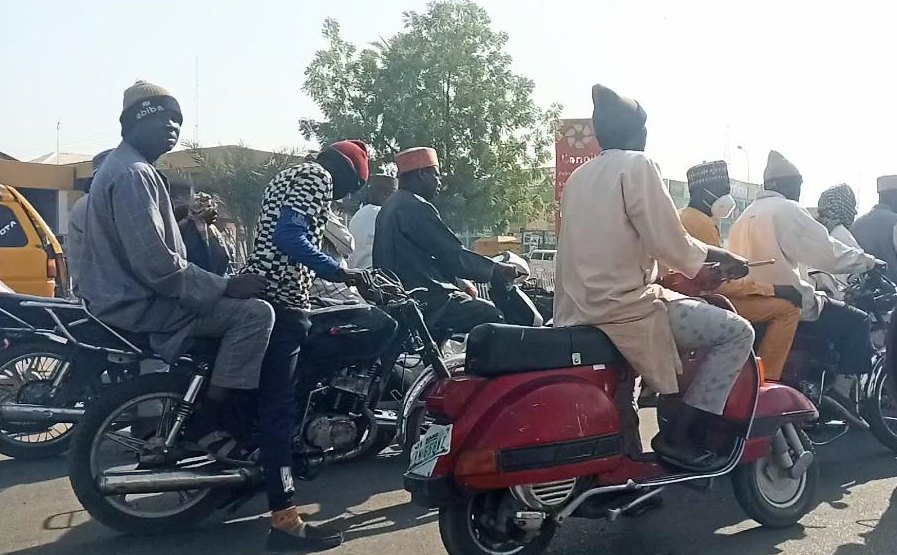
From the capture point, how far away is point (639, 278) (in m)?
3.79

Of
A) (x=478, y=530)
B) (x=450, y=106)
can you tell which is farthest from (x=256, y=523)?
(x=450, y=106)

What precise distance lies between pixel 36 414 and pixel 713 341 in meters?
3.63

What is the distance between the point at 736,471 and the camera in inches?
161

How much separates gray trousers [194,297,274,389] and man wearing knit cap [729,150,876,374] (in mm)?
3185

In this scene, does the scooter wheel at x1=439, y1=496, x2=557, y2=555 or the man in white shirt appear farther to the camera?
the man in white shirt

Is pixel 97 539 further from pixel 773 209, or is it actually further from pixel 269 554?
pixel 773 209

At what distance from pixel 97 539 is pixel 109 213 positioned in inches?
59.7

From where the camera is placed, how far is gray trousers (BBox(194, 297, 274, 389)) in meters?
4.00

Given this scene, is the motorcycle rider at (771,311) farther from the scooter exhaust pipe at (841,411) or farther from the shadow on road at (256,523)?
the shadow on road at (256,523)

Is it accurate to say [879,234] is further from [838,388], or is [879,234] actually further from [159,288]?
[159,288]

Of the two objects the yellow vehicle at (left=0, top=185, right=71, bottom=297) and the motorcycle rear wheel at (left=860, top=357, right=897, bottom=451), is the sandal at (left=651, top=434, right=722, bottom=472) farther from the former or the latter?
the yellow vehicle at (left=0, top=185, right=71, bottom=297)

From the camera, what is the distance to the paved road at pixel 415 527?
3.96m

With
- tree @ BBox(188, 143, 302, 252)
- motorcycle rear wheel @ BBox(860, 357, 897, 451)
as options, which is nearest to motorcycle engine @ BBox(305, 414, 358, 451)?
motorcycle rear wheel @ BBox(860, 357, 897, 451)

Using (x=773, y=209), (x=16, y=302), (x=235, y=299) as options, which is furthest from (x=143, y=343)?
(x=773, y=209)
